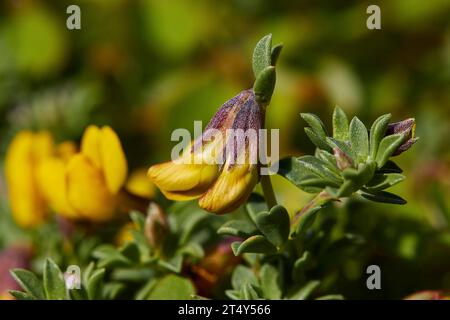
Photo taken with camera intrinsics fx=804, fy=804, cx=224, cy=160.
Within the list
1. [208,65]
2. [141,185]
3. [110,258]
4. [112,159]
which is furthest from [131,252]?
[208,65]

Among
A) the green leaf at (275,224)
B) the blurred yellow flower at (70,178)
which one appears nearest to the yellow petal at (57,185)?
the blurred yellow flower at (70,178)

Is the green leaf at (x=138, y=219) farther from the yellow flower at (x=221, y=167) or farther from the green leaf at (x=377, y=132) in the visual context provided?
the green leaf at (x=377, y=132)

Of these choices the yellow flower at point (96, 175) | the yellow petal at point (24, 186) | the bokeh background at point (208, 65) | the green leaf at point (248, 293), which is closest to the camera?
the green leaf at point (248, 293)

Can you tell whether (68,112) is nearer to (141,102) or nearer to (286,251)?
(141,102)

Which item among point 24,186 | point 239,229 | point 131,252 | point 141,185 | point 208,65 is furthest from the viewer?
point 208,65

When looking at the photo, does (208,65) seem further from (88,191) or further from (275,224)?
(275,224)

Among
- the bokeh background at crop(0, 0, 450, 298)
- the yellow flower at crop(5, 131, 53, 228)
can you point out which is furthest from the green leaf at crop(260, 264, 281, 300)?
the bokeh background at crop(0, 0, 450, 298)
